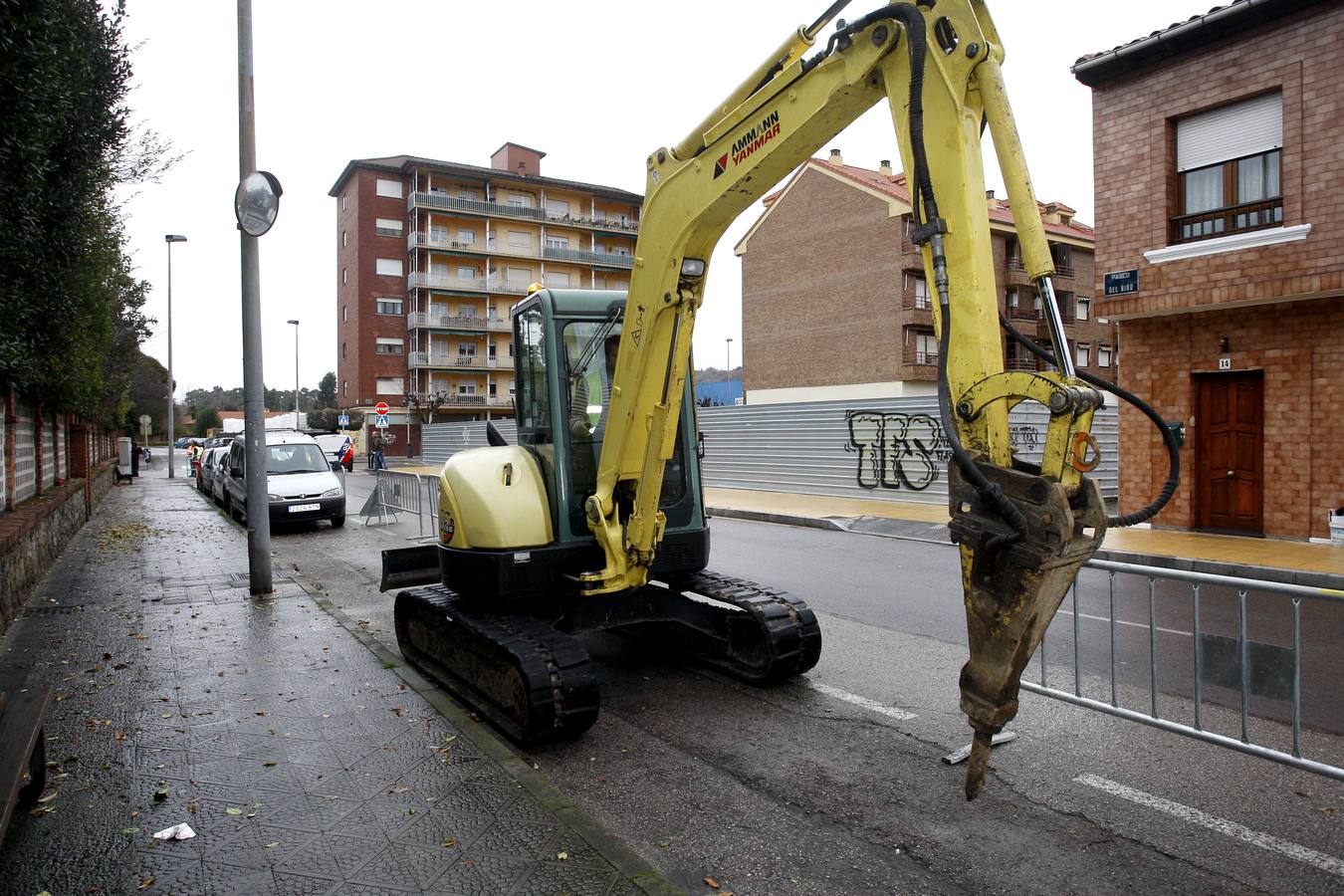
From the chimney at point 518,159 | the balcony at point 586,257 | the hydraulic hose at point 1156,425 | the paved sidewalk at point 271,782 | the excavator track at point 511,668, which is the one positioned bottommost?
the paved sidewalk at point 271,782

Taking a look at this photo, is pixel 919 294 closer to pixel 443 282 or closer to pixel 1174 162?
pixel 1174 162

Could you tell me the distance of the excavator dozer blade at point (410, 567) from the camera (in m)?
7.38

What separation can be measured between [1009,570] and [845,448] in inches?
702

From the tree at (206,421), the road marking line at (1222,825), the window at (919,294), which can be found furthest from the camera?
the tree at (206,421)

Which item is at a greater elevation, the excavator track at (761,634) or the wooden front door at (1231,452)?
the wooden front door at (1231,452)

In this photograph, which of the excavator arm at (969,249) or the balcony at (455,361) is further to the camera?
the balcony at (455,361)

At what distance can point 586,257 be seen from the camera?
6331 centimetres

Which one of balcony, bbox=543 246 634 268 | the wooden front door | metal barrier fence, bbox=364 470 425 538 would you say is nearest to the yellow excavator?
metal barrier fence, bbox=364 470 425 538

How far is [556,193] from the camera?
63406 millimetres

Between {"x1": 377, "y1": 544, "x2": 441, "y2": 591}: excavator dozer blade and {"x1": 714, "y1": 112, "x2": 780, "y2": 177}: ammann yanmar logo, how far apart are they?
14.2 ft

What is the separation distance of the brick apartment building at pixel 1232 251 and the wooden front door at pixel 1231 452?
0.02 m

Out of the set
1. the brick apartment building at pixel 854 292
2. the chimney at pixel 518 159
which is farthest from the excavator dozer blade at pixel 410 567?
the chimney at pixel 518 159

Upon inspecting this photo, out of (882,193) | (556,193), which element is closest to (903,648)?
(882,193)

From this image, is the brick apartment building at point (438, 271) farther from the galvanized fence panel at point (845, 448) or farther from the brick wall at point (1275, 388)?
the brick wall at point (1275, 388)
